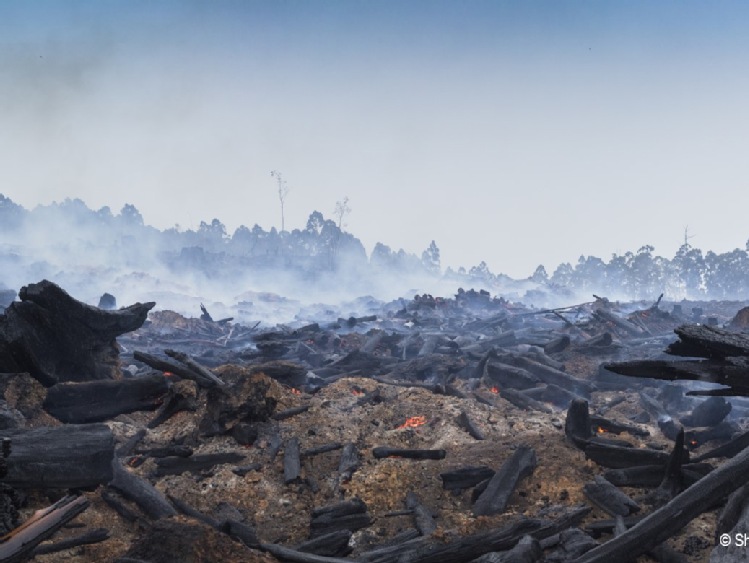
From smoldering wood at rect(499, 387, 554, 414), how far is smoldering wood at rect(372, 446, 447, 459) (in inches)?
183

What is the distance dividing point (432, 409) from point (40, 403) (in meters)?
7.80

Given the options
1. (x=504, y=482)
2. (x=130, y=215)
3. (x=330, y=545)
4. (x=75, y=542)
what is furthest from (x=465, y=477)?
(x=130, y=215)

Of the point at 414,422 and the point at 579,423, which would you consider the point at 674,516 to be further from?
the point at 414,422

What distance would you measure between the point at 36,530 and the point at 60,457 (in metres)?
0.92

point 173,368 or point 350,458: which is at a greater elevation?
point 173,368

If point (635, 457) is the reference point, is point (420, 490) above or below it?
below

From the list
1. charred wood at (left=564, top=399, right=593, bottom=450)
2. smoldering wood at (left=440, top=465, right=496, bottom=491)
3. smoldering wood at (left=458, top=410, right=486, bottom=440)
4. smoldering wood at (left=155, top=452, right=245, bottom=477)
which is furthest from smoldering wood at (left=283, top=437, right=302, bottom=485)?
charred wood at (left=564, top=399, right=593, bottom=450)

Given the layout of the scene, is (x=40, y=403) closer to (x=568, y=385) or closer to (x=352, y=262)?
(x=568, y=385)

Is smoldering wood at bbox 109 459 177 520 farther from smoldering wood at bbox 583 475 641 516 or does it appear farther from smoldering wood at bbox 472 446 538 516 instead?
smoldering wood at bbox 583 475 641 516

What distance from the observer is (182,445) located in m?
7.72

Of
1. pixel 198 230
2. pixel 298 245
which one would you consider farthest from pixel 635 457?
pixel 198 230

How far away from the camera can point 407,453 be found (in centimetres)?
746

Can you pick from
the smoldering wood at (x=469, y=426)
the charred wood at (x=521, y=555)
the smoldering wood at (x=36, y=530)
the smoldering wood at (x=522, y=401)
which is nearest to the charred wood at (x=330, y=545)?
the charred wood at (x=521, y=555)

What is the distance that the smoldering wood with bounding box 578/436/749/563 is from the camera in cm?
327
